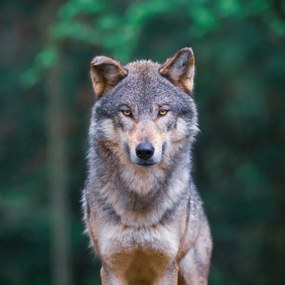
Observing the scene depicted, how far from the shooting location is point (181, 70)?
8953mm

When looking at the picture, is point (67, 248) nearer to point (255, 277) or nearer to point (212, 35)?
point (255, 277)

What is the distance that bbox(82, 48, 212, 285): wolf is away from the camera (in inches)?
339

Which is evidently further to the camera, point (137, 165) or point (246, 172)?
point (246, 172)

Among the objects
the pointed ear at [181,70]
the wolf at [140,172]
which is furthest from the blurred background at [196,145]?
the wolf at [140,172]

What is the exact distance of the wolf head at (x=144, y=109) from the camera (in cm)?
842

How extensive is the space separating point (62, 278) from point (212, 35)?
6.50 metres

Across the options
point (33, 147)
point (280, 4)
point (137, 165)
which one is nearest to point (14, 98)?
point (33, 147)

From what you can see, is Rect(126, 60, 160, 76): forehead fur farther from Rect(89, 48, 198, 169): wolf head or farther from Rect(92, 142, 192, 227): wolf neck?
Rect(92, 142, 192, 227): wolf neck

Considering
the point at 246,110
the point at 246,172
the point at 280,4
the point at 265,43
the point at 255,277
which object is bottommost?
the point at 255,277

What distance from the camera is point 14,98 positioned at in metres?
23.9

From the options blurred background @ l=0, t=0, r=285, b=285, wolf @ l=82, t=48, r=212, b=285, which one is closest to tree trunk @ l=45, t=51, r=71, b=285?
blurred background @ l=0, t=0, r=285, b=285

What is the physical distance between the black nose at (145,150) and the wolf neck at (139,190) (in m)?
0.45

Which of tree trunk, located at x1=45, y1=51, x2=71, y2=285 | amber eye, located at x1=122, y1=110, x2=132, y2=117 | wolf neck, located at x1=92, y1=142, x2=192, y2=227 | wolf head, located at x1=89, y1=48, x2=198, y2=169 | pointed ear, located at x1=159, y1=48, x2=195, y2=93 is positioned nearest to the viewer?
wolf head, located at x1=89, y1=48, x2=198, y2=169

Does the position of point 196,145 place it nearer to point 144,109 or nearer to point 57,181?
point 57,181
